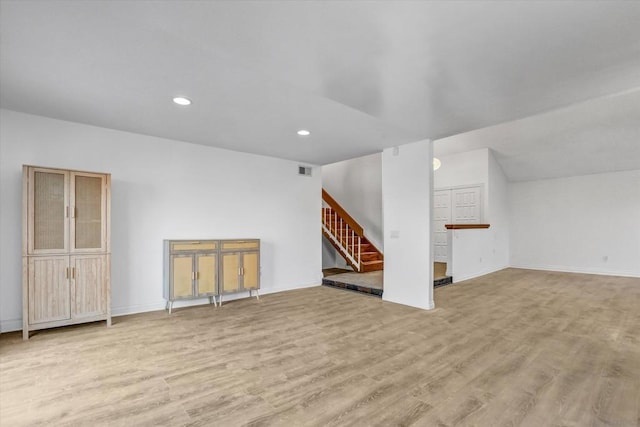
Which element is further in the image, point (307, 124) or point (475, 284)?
point (475, 284)

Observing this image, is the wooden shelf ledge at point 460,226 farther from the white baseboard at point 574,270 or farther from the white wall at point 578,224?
the white baseboard at point 574,270

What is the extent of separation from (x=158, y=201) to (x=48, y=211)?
1308mm

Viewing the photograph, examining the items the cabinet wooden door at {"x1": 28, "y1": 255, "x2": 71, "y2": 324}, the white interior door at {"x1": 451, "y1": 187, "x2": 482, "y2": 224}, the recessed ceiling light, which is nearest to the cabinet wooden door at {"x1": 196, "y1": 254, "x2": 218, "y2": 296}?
the cabinet wooden door at {"x1": 28, "y1": 255, "x2": 71, "y2": 324}

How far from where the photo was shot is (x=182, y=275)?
4473 mm

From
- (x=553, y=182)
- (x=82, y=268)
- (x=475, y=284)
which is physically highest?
(x=553, y=182)

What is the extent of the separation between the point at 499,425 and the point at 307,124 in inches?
138

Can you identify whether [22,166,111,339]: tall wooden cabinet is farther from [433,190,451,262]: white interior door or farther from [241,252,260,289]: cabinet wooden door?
[433,190,451,262]: white interior door

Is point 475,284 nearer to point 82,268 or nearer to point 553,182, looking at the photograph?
point 553,182

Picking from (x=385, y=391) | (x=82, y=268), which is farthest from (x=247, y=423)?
(x=82, y=268)

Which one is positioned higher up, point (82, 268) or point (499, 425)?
point (82, 268)

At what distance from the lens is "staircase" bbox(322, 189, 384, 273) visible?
7605 millimetres

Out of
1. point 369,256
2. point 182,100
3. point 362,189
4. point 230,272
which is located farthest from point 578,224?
point 182,100

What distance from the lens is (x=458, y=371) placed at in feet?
8.75

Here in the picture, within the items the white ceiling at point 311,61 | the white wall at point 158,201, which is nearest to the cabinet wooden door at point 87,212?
the white wall at point 158,201
